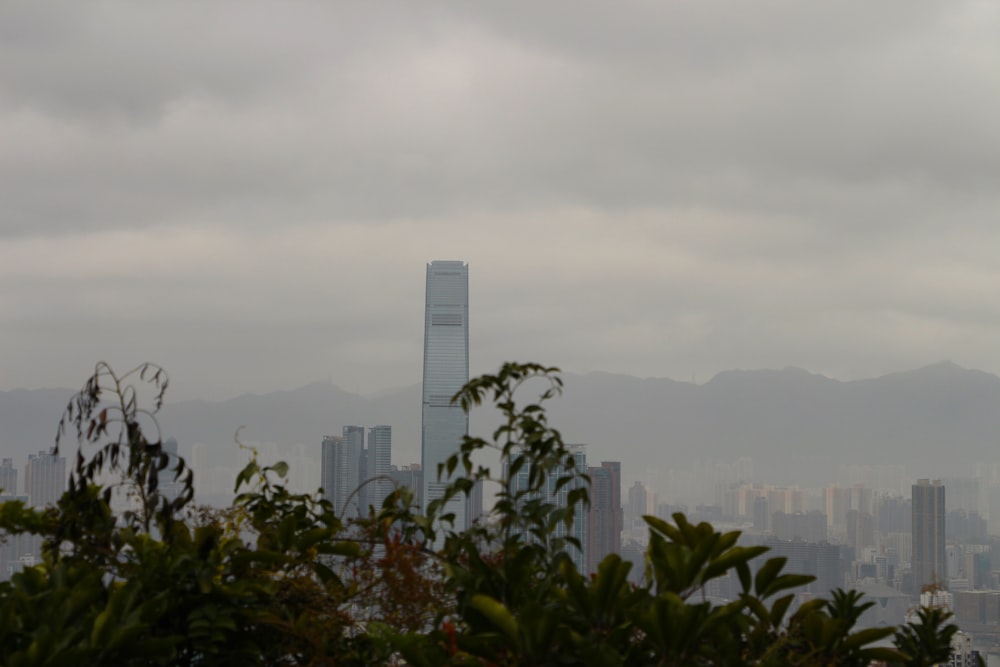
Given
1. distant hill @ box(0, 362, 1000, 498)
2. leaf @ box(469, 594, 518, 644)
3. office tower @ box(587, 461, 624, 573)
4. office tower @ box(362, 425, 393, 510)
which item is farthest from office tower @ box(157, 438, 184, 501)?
distant hill @ box(0, 362, 1000, 498)

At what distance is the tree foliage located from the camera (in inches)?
48.7

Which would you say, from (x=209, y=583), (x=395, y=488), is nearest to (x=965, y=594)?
(x=395, y=488)

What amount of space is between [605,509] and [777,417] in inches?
339

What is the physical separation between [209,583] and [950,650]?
3.66 feet

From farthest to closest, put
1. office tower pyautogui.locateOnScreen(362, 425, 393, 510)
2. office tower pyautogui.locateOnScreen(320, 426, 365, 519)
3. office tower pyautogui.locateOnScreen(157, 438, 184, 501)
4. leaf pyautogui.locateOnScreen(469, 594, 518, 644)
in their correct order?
office tower pyautogui.locateOnScreen(362, 425, 393, 510), office tower pyautogui.locateOnScreen(320, 426, 365, 519), office tower pyautogui.locateOnScreen(157, 438, 184, 501), leaf pyautogui.locateOnScreen(469, 594, 518, 644)

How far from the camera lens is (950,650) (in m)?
1.49

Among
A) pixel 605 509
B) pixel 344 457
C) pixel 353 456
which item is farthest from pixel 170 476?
pixel 353 456

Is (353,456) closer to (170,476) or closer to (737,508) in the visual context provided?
(737,508)

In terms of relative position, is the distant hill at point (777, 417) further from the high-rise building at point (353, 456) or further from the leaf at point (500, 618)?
the leaf at point (500, 618)

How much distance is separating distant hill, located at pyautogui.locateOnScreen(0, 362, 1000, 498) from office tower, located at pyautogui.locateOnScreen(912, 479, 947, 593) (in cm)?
181

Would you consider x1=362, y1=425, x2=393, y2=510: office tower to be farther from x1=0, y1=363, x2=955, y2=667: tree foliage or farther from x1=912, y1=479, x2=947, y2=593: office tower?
x1=0, y1=363, x2=955, y2=667: tree foliage

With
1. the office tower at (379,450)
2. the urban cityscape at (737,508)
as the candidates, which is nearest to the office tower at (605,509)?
the urban cityscape at (737,508)

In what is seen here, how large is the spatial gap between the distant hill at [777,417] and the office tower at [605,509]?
0.83 metres

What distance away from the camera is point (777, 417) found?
12.3m
